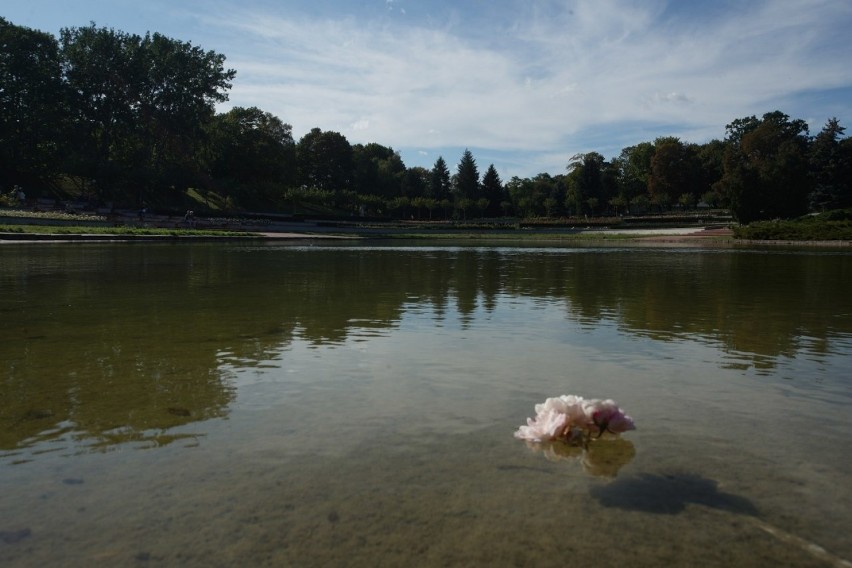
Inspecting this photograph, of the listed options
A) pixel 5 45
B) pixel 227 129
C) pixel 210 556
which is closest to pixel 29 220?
pixel 5 45

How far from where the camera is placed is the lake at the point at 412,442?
2.86 meters

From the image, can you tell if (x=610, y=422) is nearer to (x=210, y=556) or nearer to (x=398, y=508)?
(x=398, y=508)

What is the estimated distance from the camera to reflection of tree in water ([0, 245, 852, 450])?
517 cm

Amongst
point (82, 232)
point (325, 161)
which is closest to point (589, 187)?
point (325, 161)

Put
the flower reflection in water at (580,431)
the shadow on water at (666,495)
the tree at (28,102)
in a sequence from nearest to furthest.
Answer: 1. the shadow on water at (666,495)
2. the flower reflection in water at (580,431)
3. the tree at (28,102)

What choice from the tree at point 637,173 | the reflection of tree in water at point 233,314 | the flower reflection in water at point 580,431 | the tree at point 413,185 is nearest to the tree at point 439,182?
the tree at point 413,185

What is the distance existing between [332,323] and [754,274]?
45.7 ft

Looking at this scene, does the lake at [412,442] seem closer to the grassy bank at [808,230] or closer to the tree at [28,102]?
the grassy bank at [808,230]

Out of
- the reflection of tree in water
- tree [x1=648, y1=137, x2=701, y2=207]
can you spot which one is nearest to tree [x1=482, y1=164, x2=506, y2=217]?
tree [x1=648, y1=137, x2=701, y2=207]

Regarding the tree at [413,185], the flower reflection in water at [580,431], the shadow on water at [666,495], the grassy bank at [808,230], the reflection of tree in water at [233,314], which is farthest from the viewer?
the tree at [413,185]

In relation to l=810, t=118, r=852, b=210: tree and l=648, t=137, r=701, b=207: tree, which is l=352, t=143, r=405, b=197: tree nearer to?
l=648, t=137, r=701, b=207: tree

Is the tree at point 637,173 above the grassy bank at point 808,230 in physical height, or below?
above

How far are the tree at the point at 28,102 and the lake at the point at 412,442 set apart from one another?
213 feet

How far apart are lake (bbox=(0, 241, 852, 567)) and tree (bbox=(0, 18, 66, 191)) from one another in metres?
65.0
